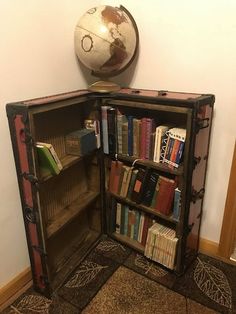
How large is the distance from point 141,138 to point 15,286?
1.21m

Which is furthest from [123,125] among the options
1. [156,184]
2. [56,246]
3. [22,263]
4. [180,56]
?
[22,263]

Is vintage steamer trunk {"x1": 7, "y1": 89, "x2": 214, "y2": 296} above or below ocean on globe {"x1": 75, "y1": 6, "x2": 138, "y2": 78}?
below

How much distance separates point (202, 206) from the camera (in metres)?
1.83

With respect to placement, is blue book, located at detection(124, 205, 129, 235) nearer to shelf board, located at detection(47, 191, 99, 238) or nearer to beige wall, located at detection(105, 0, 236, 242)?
shelf board, located at detection(47, 191, 99, 238)

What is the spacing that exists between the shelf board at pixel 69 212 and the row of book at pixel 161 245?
48 centimetres

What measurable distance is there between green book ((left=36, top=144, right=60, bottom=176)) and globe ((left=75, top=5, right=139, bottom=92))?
1.97 feet

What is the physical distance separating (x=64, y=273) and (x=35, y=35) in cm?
146

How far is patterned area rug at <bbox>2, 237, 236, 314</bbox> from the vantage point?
5.09 ft

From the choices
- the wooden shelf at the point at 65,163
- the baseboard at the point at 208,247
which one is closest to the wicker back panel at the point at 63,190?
the wooden shelf at the point at 65,163

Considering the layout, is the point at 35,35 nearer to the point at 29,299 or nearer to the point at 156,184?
the point at 156,184

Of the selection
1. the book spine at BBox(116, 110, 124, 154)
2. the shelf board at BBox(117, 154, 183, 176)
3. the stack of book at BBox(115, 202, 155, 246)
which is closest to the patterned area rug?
the stack of book at BBox(115, 202, 155, 246)

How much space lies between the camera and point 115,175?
183 centimetres

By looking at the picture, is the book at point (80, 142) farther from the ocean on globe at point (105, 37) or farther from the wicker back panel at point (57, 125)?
the ocean on globe at point (105, 37)

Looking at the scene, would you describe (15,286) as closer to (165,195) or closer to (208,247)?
(165,195)
